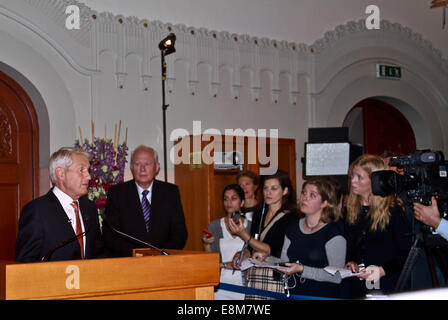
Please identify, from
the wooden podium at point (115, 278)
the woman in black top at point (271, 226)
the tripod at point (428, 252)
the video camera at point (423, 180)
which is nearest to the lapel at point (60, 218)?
the wooden podium at point (115, 278)

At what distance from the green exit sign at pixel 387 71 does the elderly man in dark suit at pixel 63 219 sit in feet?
17.3

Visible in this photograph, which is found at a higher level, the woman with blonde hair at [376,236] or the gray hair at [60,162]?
the gray hair at [60,162]

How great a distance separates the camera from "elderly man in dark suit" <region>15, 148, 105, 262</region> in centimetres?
263

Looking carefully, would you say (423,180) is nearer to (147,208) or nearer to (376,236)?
(376,236)

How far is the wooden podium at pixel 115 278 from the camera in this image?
158 cm

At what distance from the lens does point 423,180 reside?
3.03m

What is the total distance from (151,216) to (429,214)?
1953 millimetres

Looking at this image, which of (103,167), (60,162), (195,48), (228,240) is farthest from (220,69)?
(60,162)

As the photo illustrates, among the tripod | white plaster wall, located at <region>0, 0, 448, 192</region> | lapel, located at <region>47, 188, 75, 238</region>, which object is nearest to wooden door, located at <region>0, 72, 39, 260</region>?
white plaster wall, located at <region>0, 0, 448, 192</region>

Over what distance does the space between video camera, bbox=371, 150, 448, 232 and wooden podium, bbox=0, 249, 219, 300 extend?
4.55 feet

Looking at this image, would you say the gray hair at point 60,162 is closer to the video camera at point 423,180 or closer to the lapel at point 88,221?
the lapel at point 88,221

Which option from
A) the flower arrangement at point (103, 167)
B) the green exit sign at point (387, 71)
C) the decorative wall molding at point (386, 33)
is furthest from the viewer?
the green exit sign at point (387, 71)
